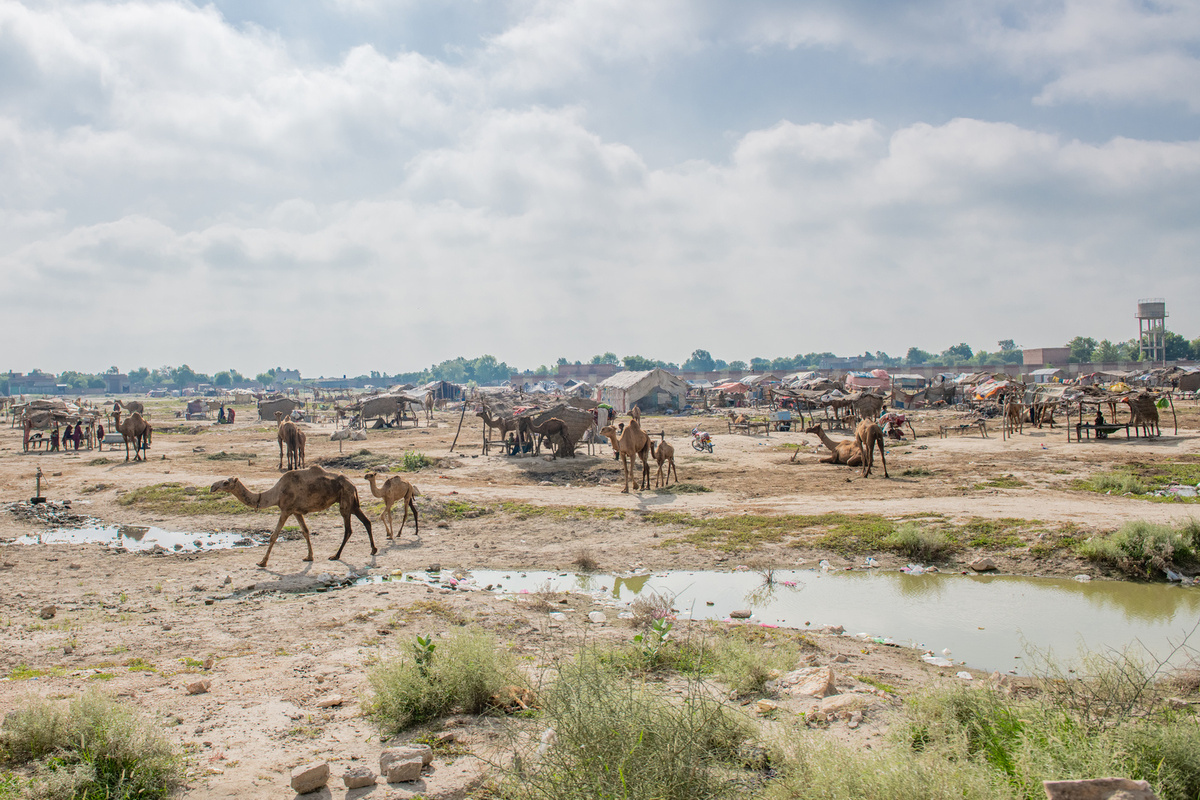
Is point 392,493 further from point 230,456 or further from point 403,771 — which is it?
point 230,456

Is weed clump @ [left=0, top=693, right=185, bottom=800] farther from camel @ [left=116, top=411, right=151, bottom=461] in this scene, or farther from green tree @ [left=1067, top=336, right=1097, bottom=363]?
green tree @ [left=1067, top=336, right=1097, bottom=363]

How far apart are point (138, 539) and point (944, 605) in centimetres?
1578

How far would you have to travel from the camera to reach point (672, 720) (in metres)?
4.30

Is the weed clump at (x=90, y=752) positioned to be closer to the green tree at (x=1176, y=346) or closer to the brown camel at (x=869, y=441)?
the brown camel at (x=869, y=441)

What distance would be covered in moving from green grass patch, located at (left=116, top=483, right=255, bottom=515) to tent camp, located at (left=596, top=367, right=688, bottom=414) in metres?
36.0

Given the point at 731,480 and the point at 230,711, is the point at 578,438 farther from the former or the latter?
the point at 230,711

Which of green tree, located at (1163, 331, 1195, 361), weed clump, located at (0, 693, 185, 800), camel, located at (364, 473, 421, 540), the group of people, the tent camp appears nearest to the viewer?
weed clump, located at (0, 693, 185, 800)

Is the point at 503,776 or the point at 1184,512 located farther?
the point at 1184,512

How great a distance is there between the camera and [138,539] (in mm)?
14719

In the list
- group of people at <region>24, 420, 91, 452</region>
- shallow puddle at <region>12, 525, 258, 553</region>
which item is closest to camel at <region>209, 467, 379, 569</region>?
shallow puddle at <region>12, 525, 258, 553</region>

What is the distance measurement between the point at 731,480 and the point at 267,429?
3815 cm

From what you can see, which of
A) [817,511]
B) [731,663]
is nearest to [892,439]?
[817,511]

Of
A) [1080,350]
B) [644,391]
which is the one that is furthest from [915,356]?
[644,391]

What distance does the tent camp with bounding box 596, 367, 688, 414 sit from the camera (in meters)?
53.4
